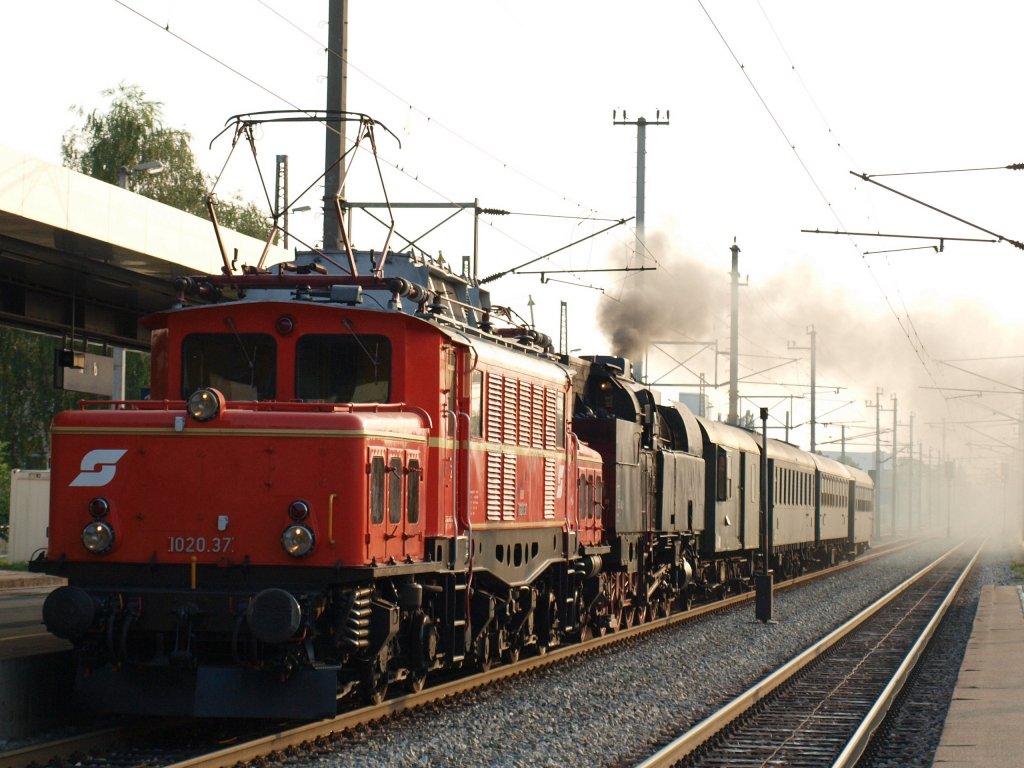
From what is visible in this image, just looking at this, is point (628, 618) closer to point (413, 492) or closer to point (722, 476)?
point (722, 476)

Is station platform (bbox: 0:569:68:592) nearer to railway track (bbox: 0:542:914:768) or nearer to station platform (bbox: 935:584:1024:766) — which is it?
station platform (bbox: 935:584:1024:766)

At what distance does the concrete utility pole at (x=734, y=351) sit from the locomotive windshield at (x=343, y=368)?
106ft

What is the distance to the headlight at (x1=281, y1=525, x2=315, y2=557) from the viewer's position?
38.7 ft

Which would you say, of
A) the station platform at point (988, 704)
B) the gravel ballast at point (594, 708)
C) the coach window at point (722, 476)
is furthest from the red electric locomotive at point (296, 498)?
the coach window at point (722, 476)

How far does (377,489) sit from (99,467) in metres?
2.25

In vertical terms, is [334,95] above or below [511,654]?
above

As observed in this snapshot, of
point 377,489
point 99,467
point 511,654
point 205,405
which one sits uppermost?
point 205,405

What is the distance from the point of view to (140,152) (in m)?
50.3

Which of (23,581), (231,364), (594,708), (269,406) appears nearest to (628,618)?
(594,708)

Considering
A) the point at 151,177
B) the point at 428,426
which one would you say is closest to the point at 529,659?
the point at 428,426

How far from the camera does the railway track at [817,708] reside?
12.8m

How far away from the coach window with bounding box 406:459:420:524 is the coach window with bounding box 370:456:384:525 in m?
0.62

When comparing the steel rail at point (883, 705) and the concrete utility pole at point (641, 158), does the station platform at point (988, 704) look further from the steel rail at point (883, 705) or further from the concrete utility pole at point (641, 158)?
the concrete utility pole at point (641, 158)

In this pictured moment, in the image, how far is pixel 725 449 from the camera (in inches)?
1204
